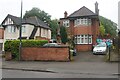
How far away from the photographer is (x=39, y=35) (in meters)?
56.7

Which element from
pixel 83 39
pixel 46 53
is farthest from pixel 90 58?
pixel 83 39

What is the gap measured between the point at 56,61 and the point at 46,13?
56.5m

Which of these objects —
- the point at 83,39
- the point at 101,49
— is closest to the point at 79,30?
the point at 83,39

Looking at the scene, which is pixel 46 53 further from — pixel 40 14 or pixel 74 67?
pixel 40 14

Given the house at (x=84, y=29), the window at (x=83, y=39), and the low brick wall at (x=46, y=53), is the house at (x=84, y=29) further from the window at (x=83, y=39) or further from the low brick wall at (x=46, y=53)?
the low brick wall at (x=46, y=53)

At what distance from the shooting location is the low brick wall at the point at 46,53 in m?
28.7

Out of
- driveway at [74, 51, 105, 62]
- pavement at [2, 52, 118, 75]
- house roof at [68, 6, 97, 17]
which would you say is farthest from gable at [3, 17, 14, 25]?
pavement at [2, 52, 118, 75]

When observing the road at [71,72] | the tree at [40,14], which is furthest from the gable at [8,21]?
the road at [71,72]

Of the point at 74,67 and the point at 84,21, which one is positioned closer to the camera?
the point at 74,67

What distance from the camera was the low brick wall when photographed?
28672mm

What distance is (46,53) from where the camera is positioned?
2922cm

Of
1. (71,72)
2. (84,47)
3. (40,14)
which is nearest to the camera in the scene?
(71,72)

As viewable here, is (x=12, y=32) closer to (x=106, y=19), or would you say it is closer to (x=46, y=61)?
(x=46, y=61)

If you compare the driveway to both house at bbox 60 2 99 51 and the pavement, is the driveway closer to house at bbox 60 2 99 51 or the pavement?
the pavement
